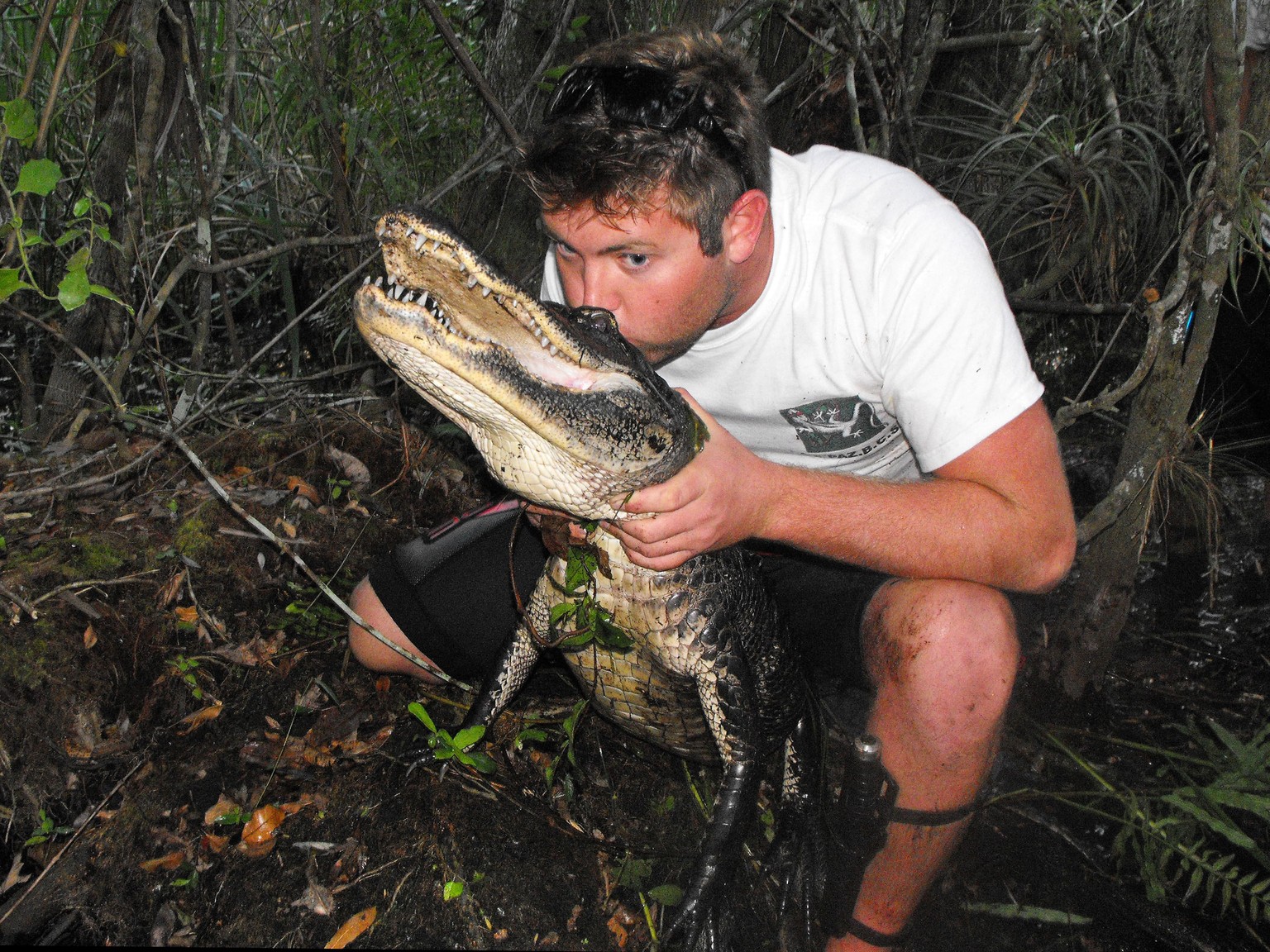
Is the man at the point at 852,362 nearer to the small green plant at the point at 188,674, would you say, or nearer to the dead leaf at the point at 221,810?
the dead leaf at the point at 221,810

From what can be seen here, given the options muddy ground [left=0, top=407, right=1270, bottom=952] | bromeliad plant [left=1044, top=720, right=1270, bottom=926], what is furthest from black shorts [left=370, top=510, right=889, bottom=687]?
bromeliad plant [left=1044, top=720, right=1270, bottom=926]

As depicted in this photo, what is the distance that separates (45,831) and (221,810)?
36 centimetres

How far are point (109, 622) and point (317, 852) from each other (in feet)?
2.77

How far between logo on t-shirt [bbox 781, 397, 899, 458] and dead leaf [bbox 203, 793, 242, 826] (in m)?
1.62

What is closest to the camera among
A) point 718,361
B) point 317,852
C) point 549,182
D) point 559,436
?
point 559,436

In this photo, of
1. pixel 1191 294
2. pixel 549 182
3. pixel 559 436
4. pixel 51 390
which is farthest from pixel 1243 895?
pixel 51 390

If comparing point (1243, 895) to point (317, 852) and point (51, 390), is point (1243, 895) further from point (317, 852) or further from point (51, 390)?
point (51, 390)

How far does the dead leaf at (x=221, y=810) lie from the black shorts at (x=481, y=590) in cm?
60

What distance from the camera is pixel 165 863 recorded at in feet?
6.09

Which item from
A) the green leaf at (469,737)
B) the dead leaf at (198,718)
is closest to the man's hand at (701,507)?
the green leaf at (469,737)

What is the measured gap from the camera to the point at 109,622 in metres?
2.20

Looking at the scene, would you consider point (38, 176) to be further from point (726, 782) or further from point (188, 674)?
point (726, 782)

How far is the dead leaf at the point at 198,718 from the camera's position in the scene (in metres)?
2.15

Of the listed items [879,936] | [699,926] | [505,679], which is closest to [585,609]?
[505,679]
